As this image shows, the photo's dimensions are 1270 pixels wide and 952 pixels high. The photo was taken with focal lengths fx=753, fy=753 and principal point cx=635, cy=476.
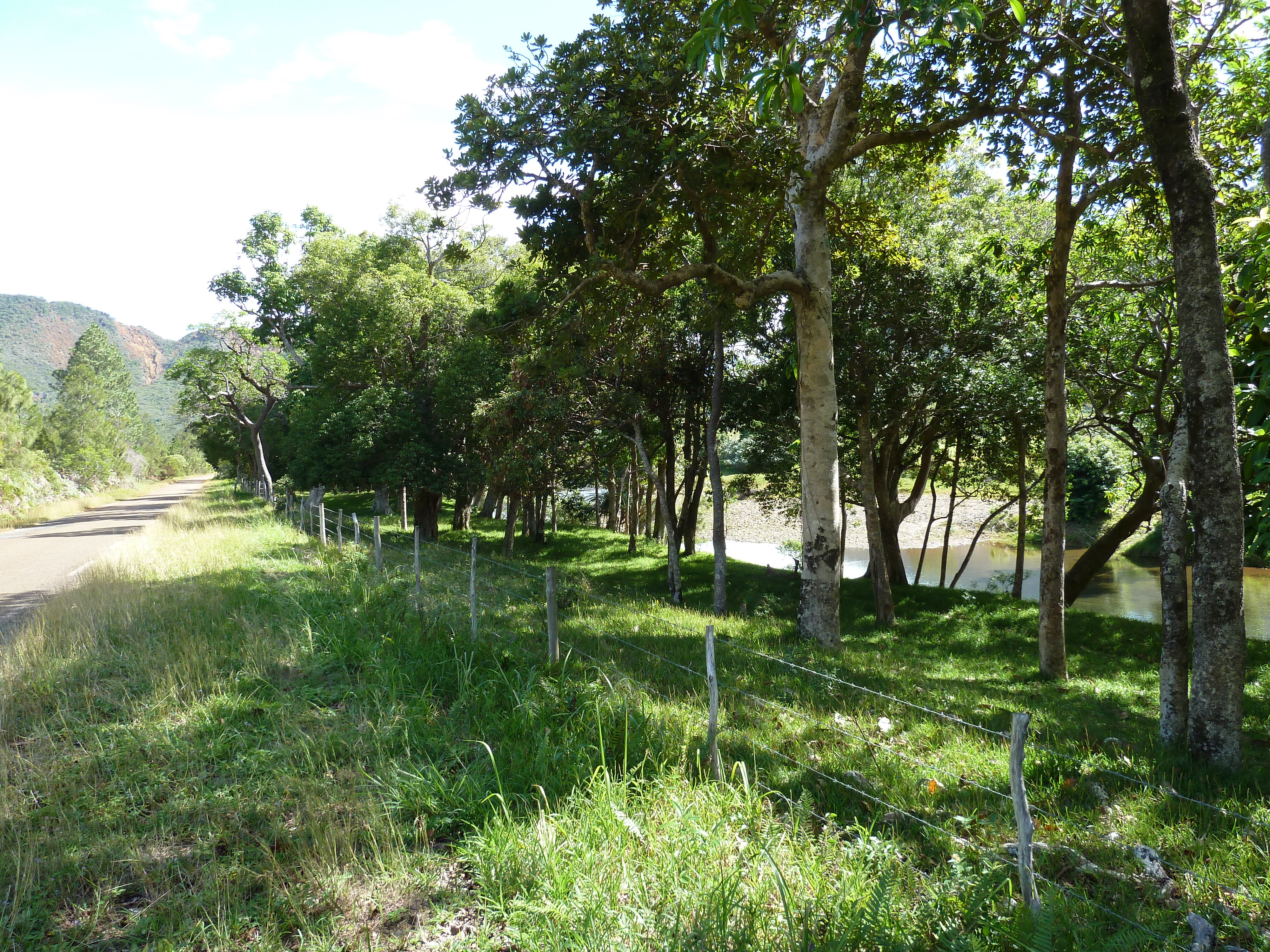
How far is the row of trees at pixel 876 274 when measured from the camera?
6027 mm

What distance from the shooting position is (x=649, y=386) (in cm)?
2042

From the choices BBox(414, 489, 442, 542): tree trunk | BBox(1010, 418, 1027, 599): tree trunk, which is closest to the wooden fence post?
BBox(1010, 418, 1027, 599): tree trunk

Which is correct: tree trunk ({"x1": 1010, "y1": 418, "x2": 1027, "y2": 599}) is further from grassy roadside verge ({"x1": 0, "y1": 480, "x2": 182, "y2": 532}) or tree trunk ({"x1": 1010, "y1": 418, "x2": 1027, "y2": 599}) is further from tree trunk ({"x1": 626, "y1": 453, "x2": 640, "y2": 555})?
grassy roadside verge ({"x1": 0, "y1": 480, "x2": 182, "y2": 532})

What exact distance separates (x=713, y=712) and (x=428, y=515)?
2526 centimetres

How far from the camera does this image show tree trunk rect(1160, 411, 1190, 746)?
259 inches

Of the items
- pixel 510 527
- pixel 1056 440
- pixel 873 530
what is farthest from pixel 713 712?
pixel 510 527

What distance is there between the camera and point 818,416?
10930mm

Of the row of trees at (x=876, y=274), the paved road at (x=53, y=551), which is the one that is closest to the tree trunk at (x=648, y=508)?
the row of trees at (x=876, y=274)

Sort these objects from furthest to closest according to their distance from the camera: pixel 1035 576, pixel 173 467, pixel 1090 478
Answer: pixel 173 467 < pixel 1090 478 < pixel 1035 576

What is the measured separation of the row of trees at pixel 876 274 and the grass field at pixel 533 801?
2.15 metres

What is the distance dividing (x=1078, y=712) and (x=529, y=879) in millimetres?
7605

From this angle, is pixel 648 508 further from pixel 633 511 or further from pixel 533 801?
pixel 533 801

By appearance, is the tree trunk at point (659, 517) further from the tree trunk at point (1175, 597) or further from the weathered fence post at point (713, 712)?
the weathered fence post at point (713, 712)

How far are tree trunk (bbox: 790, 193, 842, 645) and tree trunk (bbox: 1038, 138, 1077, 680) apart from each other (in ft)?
9.46
